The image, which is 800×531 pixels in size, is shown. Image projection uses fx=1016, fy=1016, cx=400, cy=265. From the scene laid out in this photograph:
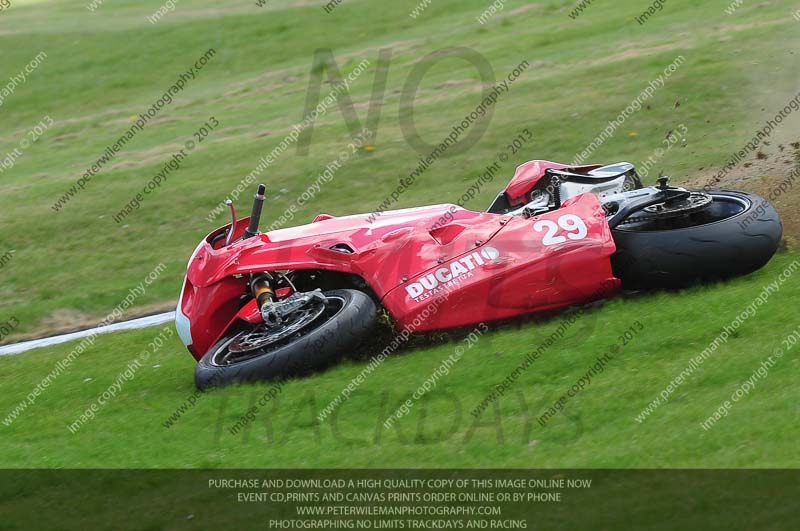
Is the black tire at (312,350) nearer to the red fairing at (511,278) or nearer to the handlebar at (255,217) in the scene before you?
the red fairing at (511,278)

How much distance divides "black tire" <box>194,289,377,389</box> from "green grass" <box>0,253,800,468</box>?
0.37 ft

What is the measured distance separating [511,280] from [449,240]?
23.9 inches

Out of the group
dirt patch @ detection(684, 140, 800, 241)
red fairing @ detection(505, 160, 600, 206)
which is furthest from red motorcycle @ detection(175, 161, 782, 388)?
dirt patch @ detection(684, 140, 800, 241)

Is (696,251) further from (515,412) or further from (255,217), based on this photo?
(255,217)

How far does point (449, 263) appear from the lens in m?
7.77

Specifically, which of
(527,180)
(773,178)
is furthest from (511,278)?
(773,178)

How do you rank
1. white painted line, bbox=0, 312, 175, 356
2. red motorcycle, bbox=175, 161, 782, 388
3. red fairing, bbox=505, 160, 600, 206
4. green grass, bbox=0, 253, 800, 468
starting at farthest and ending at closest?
1. white painted line, bbox=0, 312, 175, 356
2. red fairing, bbox=505, 160, 600, 206
3. red motorcycle, bbox=175, 161, 782, 388
4. green grass, bbox=0, 253, 800, 468

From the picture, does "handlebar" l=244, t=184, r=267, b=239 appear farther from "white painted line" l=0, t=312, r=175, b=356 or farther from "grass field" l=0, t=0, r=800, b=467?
"white painted line" l=0, t=312, r=175, b=356

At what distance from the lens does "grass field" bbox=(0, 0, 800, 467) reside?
618 centimetres

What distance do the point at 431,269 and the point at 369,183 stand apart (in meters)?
7.90
